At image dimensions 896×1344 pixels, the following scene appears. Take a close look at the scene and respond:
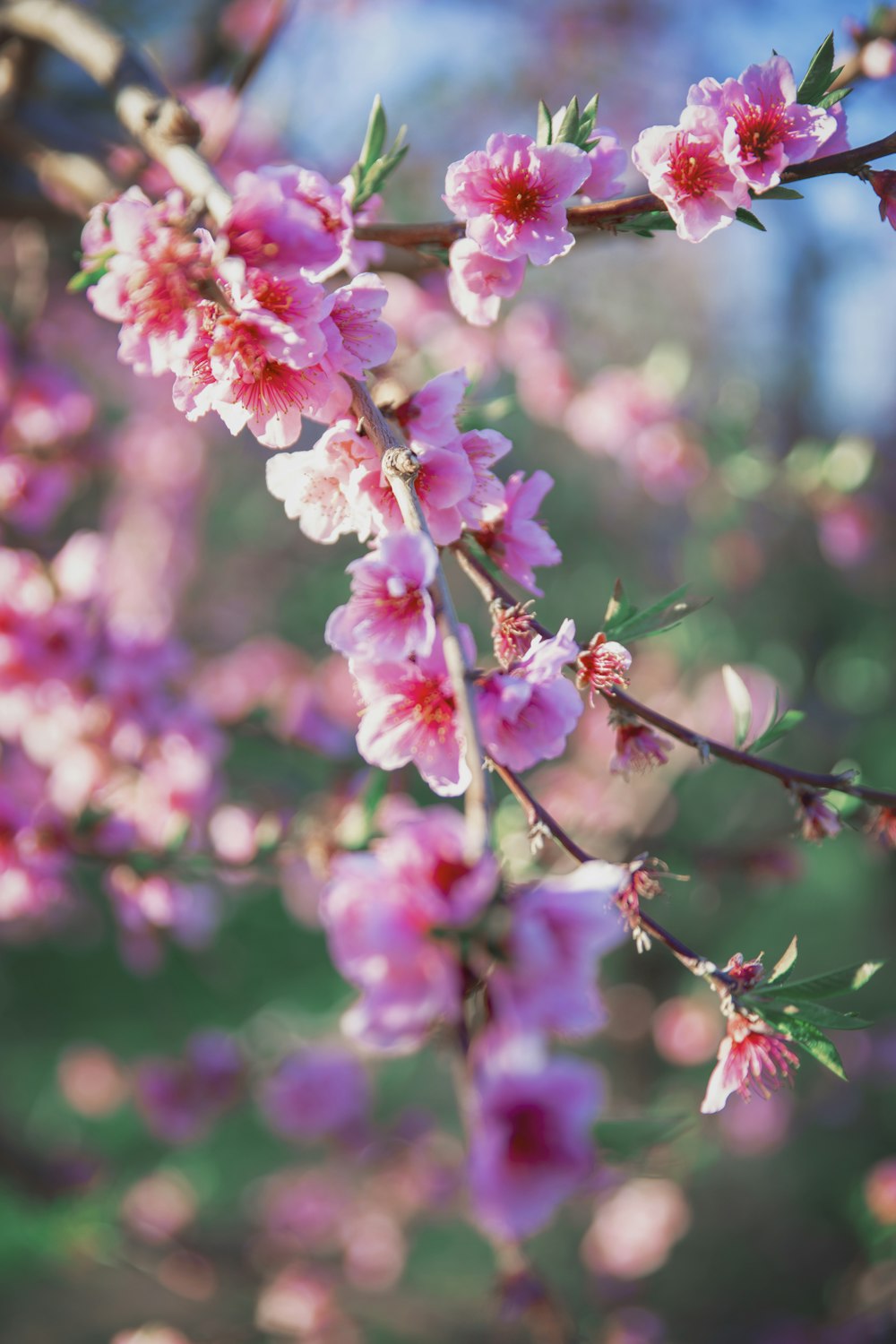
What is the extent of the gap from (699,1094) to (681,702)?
53.0 inches

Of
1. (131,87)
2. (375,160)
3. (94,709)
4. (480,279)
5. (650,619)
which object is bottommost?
(94,709)

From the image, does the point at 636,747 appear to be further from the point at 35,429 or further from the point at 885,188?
the point at 35,429

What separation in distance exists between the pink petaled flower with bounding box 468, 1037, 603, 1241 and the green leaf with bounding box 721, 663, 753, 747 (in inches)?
17.6

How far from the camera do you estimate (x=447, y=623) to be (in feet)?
1.98

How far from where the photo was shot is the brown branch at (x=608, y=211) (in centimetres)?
75

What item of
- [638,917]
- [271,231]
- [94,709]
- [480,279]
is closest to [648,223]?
[480,279]

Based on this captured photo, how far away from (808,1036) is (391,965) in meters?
0.37

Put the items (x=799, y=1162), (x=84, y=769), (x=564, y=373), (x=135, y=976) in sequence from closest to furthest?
(x=84, y=769)
(x=564, y=373)
(x=799, y=1162)
(x=135, y=976)

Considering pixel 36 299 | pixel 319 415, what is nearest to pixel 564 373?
pixel 36 299

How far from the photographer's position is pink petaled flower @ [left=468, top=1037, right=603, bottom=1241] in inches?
16.7

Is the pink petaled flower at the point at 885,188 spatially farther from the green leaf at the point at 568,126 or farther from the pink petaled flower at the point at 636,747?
the pink petaled flower at the point at 636,747

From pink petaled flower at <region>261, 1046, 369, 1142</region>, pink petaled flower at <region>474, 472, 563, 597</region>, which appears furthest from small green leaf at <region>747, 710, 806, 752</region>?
pink petaled flower at <region>261, 1046, 369, 1142</region>

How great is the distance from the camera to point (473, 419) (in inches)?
44.8

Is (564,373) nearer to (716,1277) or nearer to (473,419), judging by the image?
(473,419)
